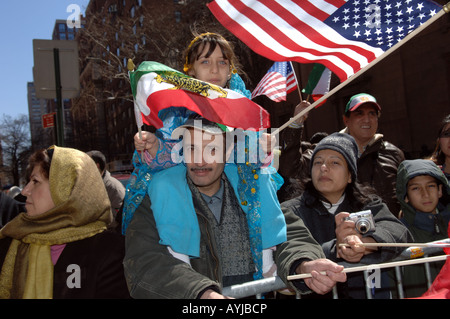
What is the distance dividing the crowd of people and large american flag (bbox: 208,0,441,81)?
0.80ft

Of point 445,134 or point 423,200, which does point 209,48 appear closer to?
point 423,200

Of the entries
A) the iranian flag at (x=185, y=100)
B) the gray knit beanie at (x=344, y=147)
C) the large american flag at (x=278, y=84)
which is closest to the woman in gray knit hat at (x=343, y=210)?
the gray knit beanie at (x=344, y=147)

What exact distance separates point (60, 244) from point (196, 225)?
957 millimetres

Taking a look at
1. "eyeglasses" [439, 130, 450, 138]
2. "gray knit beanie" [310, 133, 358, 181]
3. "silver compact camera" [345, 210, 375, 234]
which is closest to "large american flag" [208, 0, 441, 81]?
"gray knit beanie" [310, 133, 358, 181]

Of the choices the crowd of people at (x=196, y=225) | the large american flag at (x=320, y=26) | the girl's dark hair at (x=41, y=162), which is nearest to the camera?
the crowd of people at (x=196, y=225)

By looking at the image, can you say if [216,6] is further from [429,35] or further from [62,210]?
[429,35]

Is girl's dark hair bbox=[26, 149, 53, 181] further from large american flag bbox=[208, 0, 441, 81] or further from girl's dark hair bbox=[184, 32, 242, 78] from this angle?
large american flag bbox=[208, 0, 441, 81]

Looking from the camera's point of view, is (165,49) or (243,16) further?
(165,49)

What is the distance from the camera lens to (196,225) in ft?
6.56

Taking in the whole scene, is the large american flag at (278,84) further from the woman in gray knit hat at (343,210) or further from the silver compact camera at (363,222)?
the silver compact camera at (363,222)

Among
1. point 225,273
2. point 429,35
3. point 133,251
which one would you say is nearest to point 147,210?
point 133,251

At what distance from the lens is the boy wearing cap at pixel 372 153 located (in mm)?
3891
